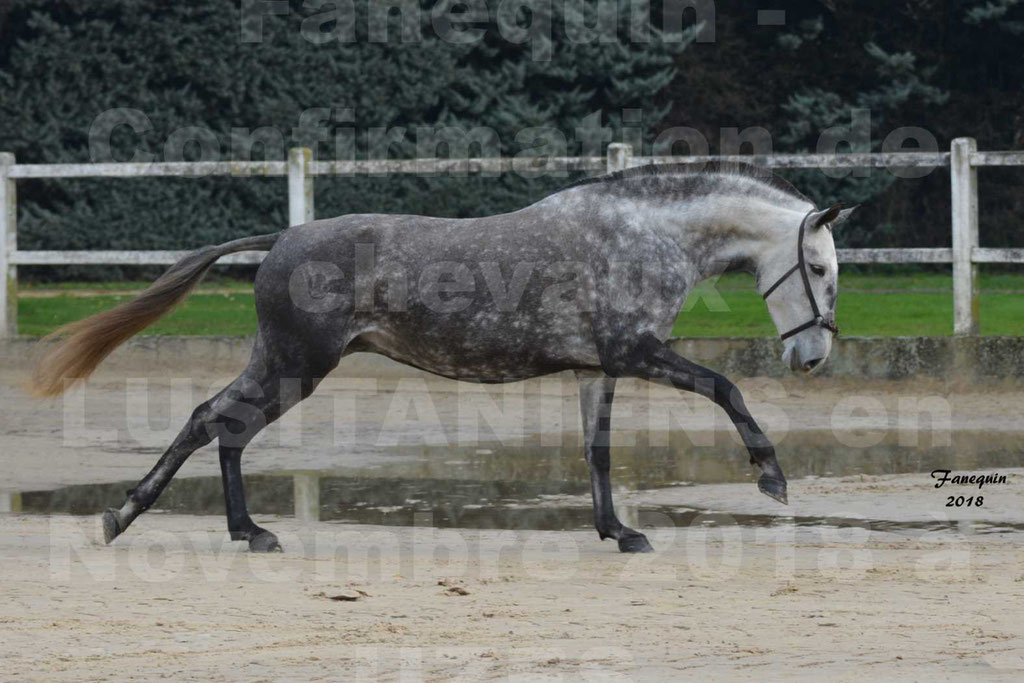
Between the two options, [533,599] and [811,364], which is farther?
[811,364]

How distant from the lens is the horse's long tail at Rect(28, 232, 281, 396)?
296 inches

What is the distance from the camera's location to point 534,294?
23.0 feet

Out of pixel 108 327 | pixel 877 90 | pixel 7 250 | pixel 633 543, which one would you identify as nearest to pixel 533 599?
pixel 633 543

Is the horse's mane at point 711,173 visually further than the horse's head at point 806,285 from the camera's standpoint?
Yes

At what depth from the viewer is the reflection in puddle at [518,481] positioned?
7891mm

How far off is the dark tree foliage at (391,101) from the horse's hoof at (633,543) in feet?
40.9

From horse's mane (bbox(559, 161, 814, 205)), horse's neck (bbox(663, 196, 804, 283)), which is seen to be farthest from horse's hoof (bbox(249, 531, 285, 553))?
horse's neck (bbox(663, 196, 804, 283))

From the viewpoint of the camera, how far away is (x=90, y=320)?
759 cm

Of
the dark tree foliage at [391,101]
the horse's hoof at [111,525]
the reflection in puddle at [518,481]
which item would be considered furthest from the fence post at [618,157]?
the horse's hoof at [111,525]

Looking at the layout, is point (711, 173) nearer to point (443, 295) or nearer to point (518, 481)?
point (443, 295)

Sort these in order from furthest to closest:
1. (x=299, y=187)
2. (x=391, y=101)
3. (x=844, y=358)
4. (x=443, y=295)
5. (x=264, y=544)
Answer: (x=391, y=101), (x=299, y=187), (x=844, y=358), (x=443, y=295), (x=264, y=544)

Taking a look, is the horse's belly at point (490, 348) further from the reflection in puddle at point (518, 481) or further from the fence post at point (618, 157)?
the fence post at point (618, 157)

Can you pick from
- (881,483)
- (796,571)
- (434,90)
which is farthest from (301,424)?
(434,90)

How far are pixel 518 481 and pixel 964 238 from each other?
5.04 meters
